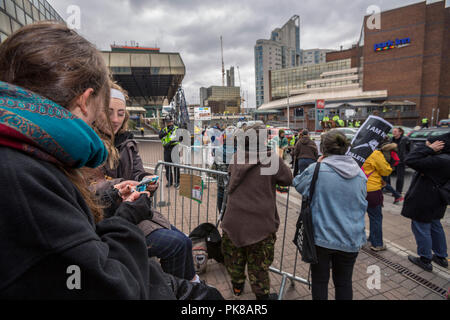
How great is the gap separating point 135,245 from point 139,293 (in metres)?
0.17

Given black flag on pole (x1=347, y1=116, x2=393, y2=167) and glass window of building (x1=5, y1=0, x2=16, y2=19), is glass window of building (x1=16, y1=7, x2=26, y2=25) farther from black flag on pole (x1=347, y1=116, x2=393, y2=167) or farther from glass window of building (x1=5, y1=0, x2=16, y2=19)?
black flag on pole (x1=347, y1=116, x2=393, y2=167)

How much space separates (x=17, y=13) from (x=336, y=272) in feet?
74.4

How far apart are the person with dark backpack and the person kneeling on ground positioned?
7.40ft

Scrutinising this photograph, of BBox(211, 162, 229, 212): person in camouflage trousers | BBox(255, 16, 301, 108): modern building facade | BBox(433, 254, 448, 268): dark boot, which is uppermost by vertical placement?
BBox(255, 16, 301, 108): modern building facade

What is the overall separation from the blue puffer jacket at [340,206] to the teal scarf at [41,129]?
83.2 inches

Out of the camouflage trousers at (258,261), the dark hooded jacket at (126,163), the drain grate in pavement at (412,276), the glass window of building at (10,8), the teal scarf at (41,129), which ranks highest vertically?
the glass window of building at (10,8)

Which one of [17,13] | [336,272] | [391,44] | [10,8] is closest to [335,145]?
[336,272]

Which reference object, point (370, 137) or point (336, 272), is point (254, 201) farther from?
point (370, 137)

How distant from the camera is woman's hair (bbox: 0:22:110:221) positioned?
0.73m

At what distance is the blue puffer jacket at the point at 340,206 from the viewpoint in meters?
2.20

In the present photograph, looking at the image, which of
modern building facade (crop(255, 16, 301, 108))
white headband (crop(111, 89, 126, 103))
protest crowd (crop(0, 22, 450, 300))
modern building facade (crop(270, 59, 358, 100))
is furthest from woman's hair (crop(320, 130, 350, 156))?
modern building facade (crop(255, 16, 301, 108))

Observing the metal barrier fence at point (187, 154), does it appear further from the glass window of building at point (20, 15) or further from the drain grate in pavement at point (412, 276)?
the glass window of building at point (20, 15)

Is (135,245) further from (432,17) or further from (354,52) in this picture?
(354,52)

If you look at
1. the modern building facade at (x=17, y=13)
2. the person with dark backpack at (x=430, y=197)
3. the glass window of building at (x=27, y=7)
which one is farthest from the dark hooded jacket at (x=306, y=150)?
the glass window of building at (x=27, y=7)
